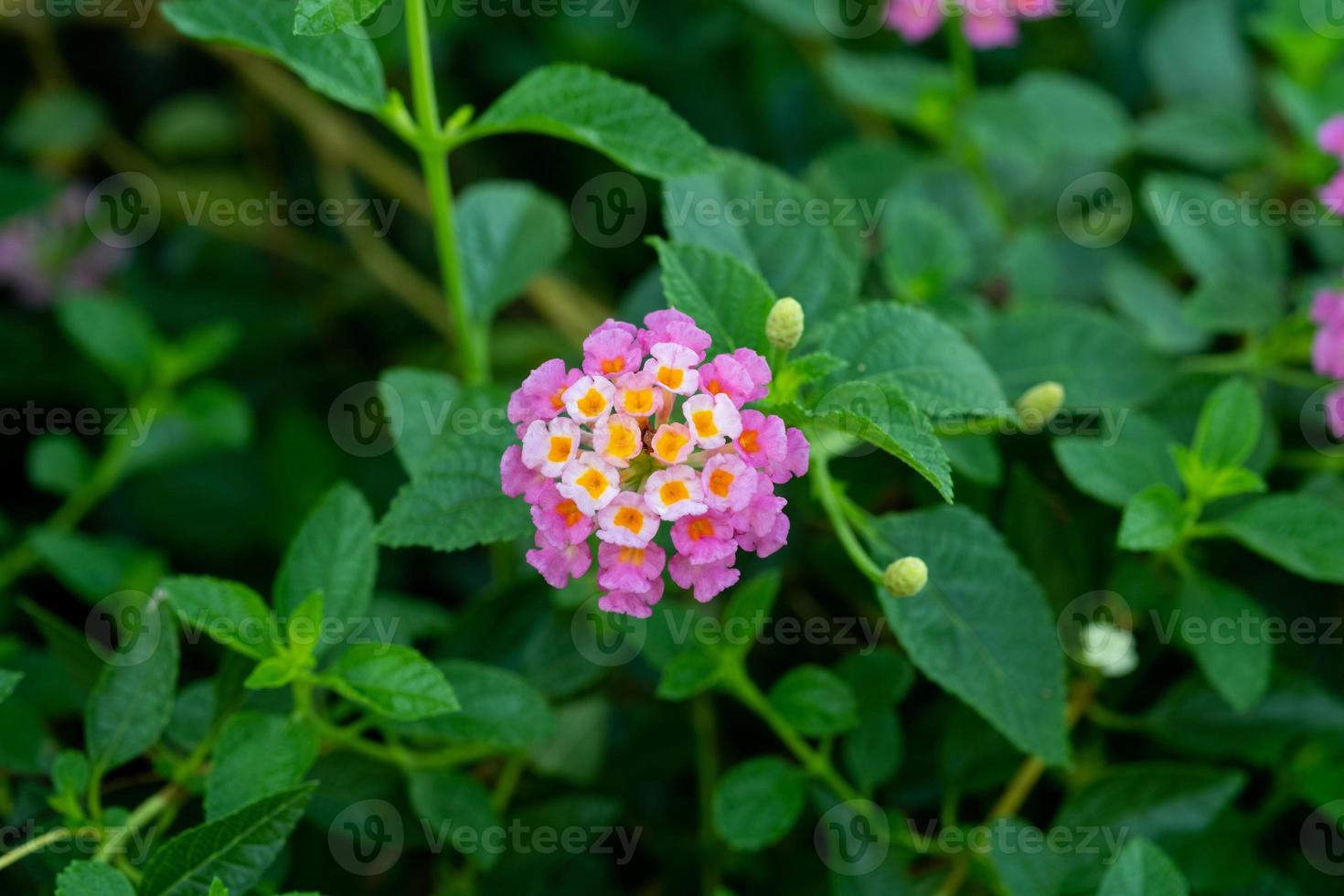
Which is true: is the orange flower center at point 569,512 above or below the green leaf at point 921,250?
above

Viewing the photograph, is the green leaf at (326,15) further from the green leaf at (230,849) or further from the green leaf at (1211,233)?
the green leaf at (1211,233)

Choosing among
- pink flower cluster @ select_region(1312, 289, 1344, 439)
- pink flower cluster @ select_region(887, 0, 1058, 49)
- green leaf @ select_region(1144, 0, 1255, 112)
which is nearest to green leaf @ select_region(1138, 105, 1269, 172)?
green leaf @ select_region(1144, 0, 1255, 112)

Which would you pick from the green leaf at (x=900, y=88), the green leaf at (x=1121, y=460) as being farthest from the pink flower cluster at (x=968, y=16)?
the green leaf at (x=1121, y=460)

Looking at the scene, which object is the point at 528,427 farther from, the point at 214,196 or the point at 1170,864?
the point at 214,196

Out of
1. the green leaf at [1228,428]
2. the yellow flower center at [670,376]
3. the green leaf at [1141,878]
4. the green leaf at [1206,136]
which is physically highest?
the yellow flower center at [670,376]

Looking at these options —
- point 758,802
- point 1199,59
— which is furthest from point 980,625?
point 1199,59

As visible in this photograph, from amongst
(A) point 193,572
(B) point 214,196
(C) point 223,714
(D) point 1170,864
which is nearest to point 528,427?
(C) point 223,714

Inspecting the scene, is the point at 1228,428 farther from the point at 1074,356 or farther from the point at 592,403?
the point at 592,403
